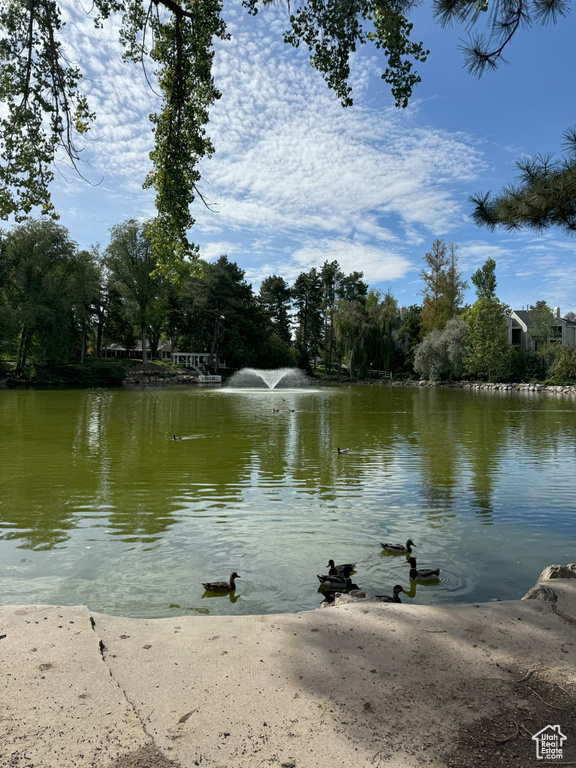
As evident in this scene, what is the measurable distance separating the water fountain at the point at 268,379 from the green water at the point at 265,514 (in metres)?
36.3

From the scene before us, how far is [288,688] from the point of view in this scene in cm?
285

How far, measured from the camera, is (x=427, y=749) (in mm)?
2344

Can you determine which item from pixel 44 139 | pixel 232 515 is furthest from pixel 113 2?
pixel 232 515

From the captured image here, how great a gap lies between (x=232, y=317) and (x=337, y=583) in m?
55.2

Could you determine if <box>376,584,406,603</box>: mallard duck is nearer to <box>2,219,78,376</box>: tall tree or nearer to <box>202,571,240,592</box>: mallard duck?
<box>202,571,240,592</box>: mallard duck

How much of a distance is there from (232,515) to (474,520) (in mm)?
3559

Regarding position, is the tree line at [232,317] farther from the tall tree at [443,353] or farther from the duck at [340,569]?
the duck at [340,569]

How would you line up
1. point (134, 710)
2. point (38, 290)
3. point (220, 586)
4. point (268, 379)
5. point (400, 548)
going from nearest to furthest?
point (134, 710) < point (220, 586) < point (400, 548) < point (38, 290) < point (268, 379)

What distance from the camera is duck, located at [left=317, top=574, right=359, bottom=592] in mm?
5020

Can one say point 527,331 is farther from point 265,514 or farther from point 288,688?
point 288,688

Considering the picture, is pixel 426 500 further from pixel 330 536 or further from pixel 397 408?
pixel 397 408

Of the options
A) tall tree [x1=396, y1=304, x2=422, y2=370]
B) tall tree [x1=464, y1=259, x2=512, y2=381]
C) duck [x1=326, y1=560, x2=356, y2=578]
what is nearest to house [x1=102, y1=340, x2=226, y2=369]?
tall tree [x1=396, y1=304, x2=422, y2=370]

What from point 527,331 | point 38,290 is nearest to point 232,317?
point 38,290

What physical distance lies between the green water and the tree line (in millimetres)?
28978
